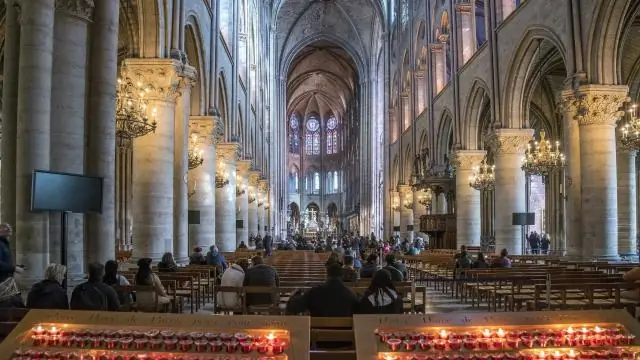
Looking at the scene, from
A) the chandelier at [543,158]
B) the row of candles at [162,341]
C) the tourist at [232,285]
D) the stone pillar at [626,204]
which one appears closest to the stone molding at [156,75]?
the tourist at [232,285]

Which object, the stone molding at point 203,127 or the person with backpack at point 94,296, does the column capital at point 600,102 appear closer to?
the stone molding at point 203,127

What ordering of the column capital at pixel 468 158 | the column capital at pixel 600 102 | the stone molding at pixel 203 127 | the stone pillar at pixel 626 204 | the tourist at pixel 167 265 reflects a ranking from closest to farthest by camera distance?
the tourist at pixel 167 265 → the column capital at pixel 600 102 → the stone molding at pixel 203 127 → the stone pillar at pixel 626 204 → the column capital at pixel 468 158

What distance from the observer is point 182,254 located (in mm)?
15727

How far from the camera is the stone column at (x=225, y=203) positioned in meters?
24.1

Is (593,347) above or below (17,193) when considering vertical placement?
below

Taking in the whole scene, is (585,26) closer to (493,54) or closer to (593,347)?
(493,54)

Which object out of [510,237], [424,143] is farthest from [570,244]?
[424,143]

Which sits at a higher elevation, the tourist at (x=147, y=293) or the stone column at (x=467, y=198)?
the stone column at (x=467, y=198)

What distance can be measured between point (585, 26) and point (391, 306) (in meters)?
13.4

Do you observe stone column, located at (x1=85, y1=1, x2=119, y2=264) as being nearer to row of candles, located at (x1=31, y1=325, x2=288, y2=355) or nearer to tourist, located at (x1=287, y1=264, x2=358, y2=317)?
tourist, located at (x1=287, y1=264, x2=358, y2=317)

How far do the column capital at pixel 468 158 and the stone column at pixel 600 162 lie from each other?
36.0 ft

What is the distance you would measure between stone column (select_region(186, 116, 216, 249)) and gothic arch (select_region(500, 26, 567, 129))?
1044cm

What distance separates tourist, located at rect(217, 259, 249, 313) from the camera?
8602 mm

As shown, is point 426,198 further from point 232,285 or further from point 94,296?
point 94,296
